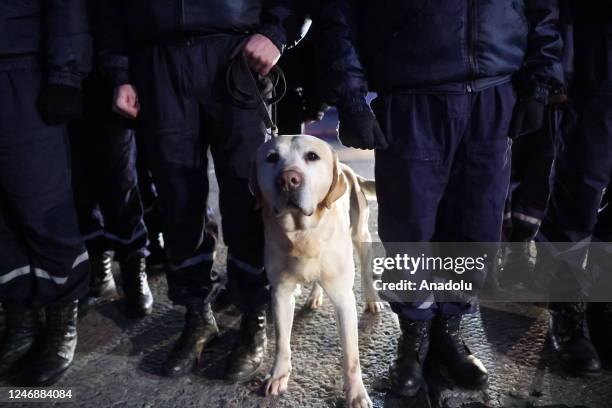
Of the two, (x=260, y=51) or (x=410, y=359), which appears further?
(x=410, y=359)

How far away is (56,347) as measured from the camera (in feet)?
7.99

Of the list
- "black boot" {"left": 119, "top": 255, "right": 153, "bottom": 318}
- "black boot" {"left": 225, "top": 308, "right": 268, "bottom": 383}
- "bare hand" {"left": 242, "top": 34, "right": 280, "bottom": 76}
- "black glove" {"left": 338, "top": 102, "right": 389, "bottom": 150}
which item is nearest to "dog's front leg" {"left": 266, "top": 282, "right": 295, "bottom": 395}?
"black boot" {"left": 225, "top": 308, "right": 268, "bottom": 383}

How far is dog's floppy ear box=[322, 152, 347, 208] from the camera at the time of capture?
2.01 meters

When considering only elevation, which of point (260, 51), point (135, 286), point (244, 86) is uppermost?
point (260, 51)

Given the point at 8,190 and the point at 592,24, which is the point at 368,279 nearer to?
the point at 592,24

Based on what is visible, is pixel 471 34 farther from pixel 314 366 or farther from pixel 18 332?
pixel 18 332

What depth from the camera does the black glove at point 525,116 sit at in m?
2.00

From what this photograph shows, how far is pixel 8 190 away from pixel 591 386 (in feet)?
8.48

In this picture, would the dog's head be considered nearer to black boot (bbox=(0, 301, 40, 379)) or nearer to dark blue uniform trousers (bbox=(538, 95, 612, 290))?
dark blue uniform trousers (bbox=(538, 95, 612, 290))

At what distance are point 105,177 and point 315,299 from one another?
130 centimetres

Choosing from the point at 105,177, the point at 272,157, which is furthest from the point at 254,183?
the point at 105,177

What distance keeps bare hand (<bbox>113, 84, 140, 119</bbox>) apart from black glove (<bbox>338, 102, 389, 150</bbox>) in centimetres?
90

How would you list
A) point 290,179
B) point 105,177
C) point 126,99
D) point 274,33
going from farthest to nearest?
point 105,177 < point 126,99 < point 274,33 < point 290,179

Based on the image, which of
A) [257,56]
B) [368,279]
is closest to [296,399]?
[368,279]
